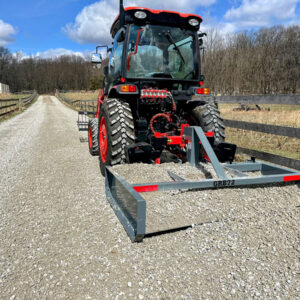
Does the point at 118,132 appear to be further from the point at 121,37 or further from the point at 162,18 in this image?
the point at 162,18

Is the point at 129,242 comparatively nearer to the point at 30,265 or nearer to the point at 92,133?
the point at 30,265

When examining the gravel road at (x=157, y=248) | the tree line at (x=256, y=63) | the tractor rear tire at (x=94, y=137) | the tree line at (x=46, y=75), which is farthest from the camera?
the tree line at (x=46, y=75)

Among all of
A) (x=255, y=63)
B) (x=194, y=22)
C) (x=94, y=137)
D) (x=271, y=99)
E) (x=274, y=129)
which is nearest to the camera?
(x=194, y=22)

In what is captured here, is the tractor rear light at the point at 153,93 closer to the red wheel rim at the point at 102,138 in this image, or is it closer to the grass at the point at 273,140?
the red wheel rim at the point at 102,138

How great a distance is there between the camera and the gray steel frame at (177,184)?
261 cm

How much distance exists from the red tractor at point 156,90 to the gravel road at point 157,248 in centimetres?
70

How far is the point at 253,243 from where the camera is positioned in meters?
2.57

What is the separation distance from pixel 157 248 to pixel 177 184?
0.68m

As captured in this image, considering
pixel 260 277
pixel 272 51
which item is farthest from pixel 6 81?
pixel 260 277

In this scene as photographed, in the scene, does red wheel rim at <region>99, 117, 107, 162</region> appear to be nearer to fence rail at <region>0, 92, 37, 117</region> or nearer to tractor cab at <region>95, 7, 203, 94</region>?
tractor cab at <region>95, 7, 203, 94</region>

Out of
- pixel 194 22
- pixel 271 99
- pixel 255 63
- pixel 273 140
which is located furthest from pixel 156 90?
pixel 255 63

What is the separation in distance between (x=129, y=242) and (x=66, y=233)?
2.30 feet

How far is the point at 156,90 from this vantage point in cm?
473

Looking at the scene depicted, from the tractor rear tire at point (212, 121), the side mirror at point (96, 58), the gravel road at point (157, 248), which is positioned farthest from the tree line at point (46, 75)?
the gravel road at point (157, 248)
